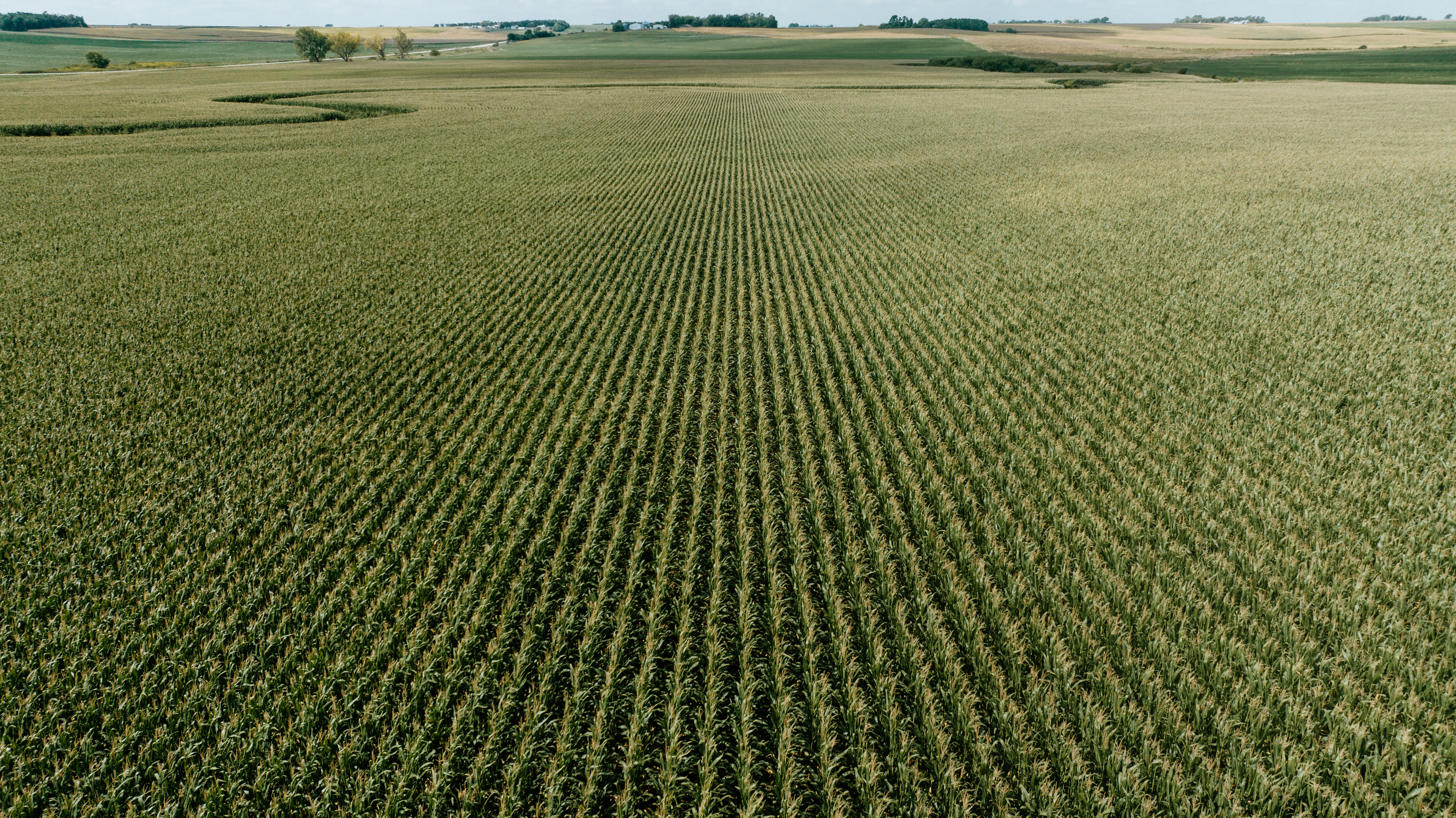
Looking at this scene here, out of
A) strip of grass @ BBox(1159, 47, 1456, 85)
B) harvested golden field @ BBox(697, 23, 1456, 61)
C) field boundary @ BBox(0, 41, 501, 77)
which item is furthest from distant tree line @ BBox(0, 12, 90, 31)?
strip of grass @ BBox(1159, 47, 1456, 85)

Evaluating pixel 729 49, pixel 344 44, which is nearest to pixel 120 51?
pixel 344 44

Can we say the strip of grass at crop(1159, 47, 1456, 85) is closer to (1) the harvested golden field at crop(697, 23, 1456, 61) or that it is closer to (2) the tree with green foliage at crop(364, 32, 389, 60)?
(1) the harvested golden field at crop(697, 23, 1456, 61)

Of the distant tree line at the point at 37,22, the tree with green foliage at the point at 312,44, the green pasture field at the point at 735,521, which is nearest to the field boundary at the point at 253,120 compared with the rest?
the green pasture field at the point at 735,521

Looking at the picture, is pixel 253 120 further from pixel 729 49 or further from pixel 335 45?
pixel 729 49

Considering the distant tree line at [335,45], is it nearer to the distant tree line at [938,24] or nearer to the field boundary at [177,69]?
the field boundary at [177,69]

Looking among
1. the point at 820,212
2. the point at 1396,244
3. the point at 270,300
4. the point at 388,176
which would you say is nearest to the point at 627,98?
the point at 388,176

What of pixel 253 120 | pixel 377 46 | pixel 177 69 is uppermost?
pixel 377 46

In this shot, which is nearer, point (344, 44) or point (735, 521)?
point (735, 521)
